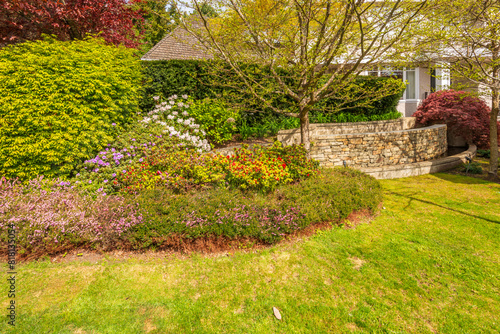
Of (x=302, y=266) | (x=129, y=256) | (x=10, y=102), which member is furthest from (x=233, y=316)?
(x=10, y=102)

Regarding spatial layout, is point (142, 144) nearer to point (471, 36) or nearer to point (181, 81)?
point (181, 81)

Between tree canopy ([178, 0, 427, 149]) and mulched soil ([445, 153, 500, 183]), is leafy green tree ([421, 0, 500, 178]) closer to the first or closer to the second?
mulched soil ([445, 153, 500, 183])

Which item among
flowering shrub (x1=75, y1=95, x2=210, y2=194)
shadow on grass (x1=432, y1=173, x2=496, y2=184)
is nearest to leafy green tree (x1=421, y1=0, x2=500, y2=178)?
shadow on grass (x1=432, y1=173, x2=496, y2=184)

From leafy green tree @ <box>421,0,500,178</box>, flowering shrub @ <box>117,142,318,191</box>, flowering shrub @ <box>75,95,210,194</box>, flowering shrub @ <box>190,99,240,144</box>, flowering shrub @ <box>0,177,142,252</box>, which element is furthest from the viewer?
flowering shrub @ <box>190,99,240,144</box>

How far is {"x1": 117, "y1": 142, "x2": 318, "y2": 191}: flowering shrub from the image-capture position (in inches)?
199

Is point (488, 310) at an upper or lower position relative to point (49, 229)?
lower

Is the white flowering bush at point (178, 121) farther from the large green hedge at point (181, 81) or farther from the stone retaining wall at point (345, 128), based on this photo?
the stone retaining wall at point (345, 128)

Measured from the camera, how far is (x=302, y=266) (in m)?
3.65

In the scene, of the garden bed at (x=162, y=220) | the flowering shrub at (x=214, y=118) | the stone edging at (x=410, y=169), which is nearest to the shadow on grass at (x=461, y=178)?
the stone edging at (x=410, y=169)

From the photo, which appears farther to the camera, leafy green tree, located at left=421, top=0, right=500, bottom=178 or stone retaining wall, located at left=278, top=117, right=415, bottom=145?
stone retaining wall, located at left=278, top=117, right=415, bottom=145

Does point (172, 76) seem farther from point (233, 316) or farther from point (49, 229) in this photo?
point (233, 316)

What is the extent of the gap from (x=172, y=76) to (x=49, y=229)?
241 inches

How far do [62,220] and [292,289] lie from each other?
3523mm

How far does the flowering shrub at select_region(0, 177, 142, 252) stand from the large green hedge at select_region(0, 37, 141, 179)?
1152 millimetres
